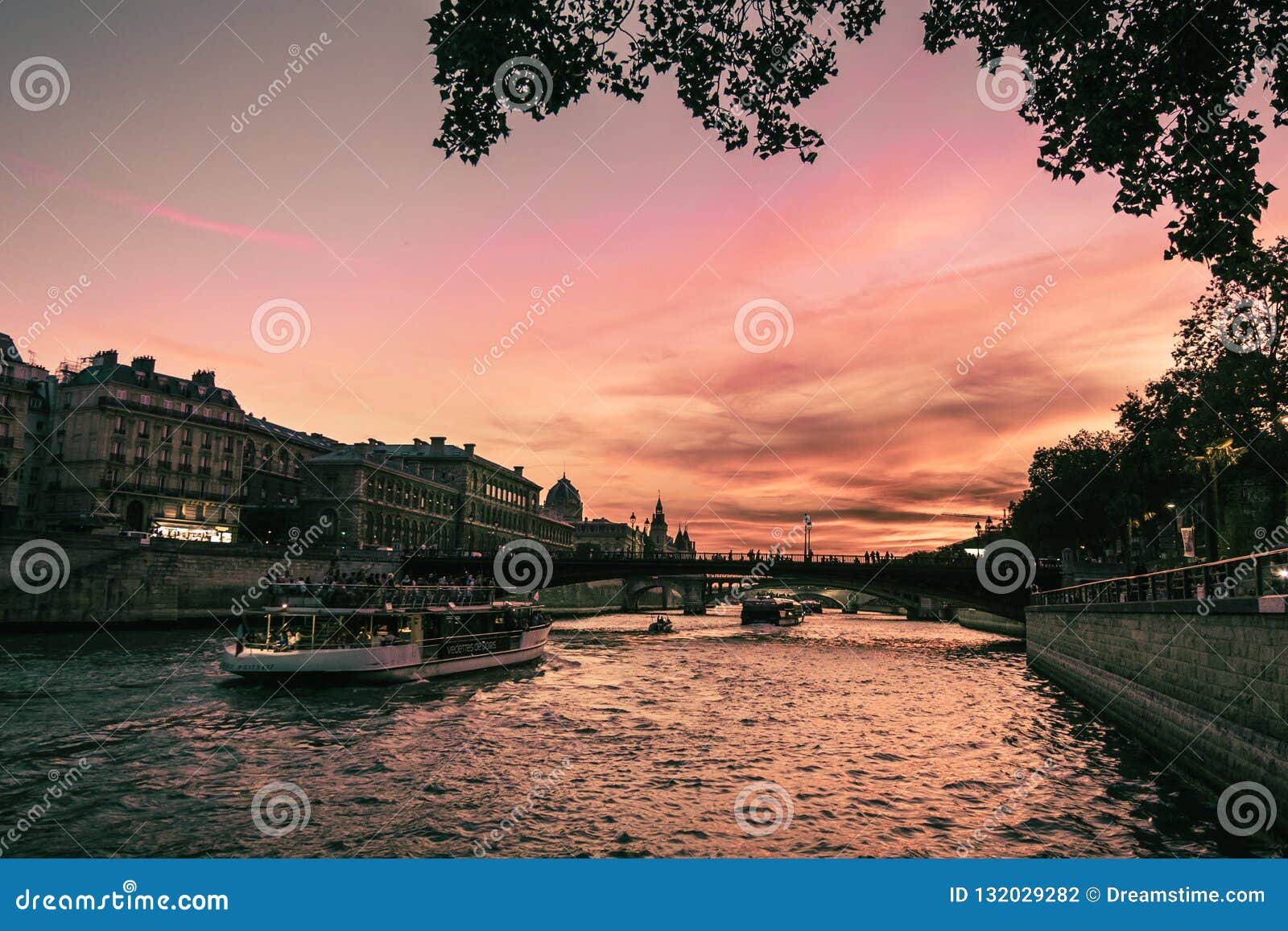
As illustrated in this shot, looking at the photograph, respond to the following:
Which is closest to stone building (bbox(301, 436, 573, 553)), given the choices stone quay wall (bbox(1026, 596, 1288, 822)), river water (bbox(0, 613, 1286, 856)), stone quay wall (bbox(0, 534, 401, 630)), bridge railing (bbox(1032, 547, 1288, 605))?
stone quay wall (bbox(0, 534, 401, 630))

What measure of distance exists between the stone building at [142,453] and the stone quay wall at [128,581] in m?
20.4

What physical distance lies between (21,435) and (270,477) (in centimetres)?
2812

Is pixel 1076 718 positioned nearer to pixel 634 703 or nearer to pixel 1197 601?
pixel 1197 601

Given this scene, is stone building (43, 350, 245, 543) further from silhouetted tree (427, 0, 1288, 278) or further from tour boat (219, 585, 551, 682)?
silhouetted tree (427, 0, 1288, 278)

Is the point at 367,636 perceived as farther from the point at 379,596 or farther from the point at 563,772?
the point at 563,772

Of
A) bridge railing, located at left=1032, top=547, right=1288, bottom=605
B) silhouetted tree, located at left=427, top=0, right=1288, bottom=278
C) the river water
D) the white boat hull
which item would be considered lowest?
the river water

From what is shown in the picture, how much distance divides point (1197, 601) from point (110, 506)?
94706mm

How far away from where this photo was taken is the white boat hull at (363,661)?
3575cm

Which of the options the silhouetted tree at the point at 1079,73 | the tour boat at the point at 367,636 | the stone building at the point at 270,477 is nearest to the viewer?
the silhouetted tree at the point at 1079,73

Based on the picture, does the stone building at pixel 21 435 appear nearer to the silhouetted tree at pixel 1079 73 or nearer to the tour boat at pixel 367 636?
the tour boat at pixel 367 636

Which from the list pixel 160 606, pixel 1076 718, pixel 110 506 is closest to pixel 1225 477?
pixel 1076 718

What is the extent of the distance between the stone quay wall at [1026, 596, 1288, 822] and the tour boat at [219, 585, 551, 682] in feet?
98.9

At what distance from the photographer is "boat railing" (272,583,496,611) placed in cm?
3969

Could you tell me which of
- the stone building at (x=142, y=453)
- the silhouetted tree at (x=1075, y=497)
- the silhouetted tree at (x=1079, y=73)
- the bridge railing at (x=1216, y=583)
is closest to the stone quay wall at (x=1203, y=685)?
the bridge railing at (x=1216, y=583)
